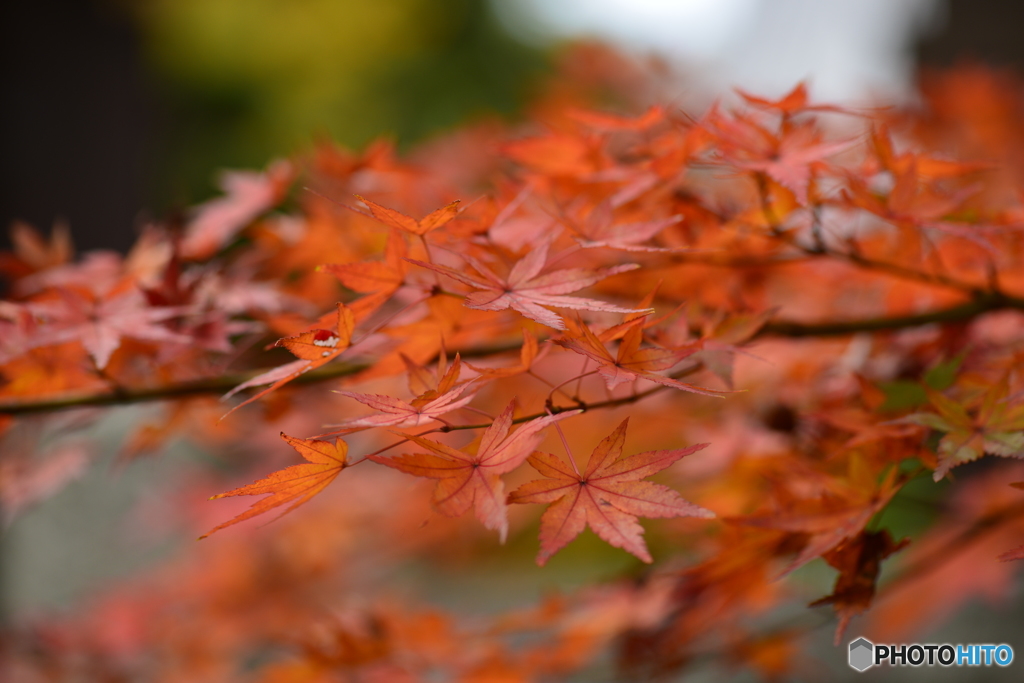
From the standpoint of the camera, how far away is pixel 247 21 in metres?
4.45

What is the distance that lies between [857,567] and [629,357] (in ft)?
0.72

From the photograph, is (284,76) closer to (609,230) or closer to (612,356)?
(609,230)

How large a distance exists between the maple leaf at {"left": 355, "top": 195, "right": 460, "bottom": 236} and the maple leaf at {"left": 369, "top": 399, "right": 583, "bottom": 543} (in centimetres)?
11

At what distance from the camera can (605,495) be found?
1.32ft

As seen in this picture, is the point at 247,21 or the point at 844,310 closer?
the point at 844,310

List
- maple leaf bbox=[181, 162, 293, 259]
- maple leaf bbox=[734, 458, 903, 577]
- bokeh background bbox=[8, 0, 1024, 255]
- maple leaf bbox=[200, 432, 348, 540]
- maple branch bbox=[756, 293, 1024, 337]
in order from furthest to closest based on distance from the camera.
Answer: bokeh background bbox=[8, 0, 1024, 255] < maple leaf bbox=[181, 162, 293, 259] < maple branch bbox=[756, 293, 1024, 337] < maple leaf bbox=[734, 458, 903, 577] < maple leaf bbox=[200, 432, 348, 540]

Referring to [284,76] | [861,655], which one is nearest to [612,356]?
[861,655]

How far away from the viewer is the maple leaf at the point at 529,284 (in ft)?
1.31

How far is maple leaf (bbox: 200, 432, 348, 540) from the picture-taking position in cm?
36

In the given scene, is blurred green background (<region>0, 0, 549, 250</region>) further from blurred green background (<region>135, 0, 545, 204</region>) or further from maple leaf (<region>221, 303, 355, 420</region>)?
maple leaf (<region>221, 303, 355, 420</region>)

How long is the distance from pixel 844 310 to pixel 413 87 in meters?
4.32

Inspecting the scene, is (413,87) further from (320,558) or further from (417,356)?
(417,356)

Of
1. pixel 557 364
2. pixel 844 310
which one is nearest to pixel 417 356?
pixel 844 310

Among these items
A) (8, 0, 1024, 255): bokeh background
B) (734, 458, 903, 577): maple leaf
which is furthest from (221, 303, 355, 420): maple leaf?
(8, 0, 1024, 255): bokeh background
